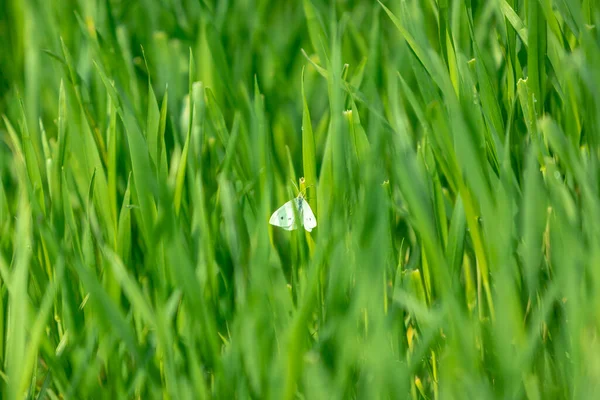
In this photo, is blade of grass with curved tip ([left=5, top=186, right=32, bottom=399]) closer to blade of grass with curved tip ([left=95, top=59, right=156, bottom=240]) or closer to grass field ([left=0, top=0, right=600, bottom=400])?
grass field ([left=0, top=0, right=600, bottom=400])

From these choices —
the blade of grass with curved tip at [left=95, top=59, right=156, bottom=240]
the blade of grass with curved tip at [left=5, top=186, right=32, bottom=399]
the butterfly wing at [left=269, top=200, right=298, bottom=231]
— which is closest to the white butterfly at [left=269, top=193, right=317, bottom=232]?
Result: the butterfly wing at [left=269, top=200, right=298, bottom=231]

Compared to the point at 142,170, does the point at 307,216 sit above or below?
below

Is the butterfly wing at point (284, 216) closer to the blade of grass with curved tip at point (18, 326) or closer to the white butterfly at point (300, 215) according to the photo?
the white butterfly at point (300, 215)

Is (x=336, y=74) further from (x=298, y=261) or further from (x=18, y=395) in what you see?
(x=18, y=395)

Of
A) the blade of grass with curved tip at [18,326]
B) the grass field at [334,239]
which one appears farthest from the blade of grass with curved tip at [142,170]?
the blade of grass with curved tip at [18,326]

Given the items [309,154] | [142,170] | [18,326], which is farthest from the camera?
[309,154]

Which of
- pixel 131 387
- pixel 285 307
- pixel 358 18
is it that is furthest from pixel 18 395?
pixel 358 18

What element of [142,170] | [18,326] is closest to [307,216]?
[142,170]

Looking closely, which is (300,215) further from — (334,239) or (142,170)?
(142,170)

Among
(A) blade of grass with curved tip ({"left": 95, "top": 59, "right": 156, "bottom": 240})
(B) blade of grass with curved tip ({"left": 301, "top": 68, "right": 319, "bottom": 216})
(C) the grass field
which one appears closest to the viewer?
(C) the grass field
